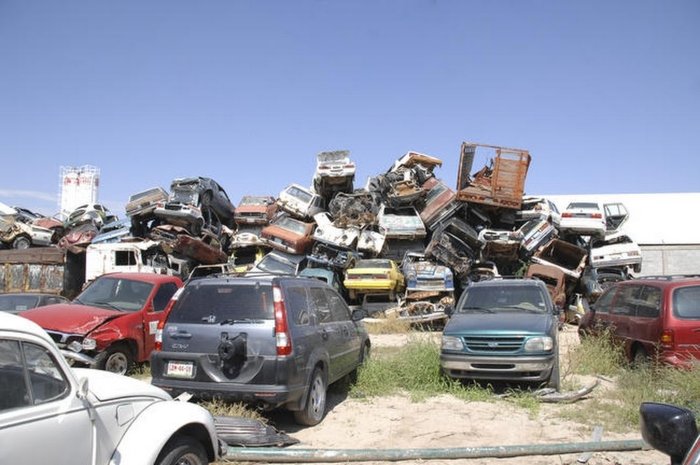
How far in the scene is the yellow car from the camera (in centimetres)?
1852

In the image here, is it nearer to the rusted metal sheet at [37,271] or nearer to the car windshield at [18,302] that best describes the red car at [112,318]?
the car windshield at [18,302]

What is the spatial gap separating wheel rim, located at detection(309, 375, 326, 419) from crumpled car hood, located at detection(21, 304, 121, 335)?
3.59m

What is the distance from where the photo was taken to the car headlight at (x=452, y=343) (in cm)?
802

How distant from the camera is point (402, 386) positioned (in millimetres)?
8523

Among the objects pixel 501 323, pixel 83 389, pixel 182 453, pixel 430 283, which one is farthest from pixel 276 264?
pixel 83 389

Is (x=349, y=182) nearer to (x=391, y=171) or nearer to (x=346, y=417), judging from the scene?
(x=391, y=171)

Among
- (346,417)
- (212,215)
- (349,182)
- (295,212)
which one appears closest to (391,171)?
(349,182)

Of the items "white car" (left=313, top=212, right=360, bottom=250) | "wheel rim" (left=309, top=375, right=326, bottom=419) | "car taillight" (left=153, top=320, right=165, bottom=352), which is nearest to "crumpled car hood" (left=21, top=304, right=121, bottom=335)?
"car taillight" (left=153, top=320, right=165, bottom=352)

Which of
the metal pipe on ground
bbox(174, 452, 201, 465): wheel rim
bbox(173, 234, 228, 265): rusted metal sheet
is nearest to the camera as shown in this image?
bbox(174, 452, 201, 465): wheel rim

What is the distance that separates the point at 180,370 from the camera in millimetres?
5988

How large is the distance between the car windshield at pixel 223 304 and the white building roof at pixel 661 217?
102ft

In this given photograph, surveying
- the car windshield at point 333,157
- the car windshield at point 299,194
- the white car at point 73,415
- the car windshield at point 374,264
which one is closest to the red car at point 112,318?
the white car at point 73,415

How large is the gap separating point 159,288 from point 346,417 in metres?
4.38

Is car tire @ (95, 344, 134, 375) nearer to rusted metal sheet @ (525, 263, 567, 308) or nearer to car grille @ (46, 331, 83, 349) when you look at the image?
car grille @ (46, 331, 83, 349)
